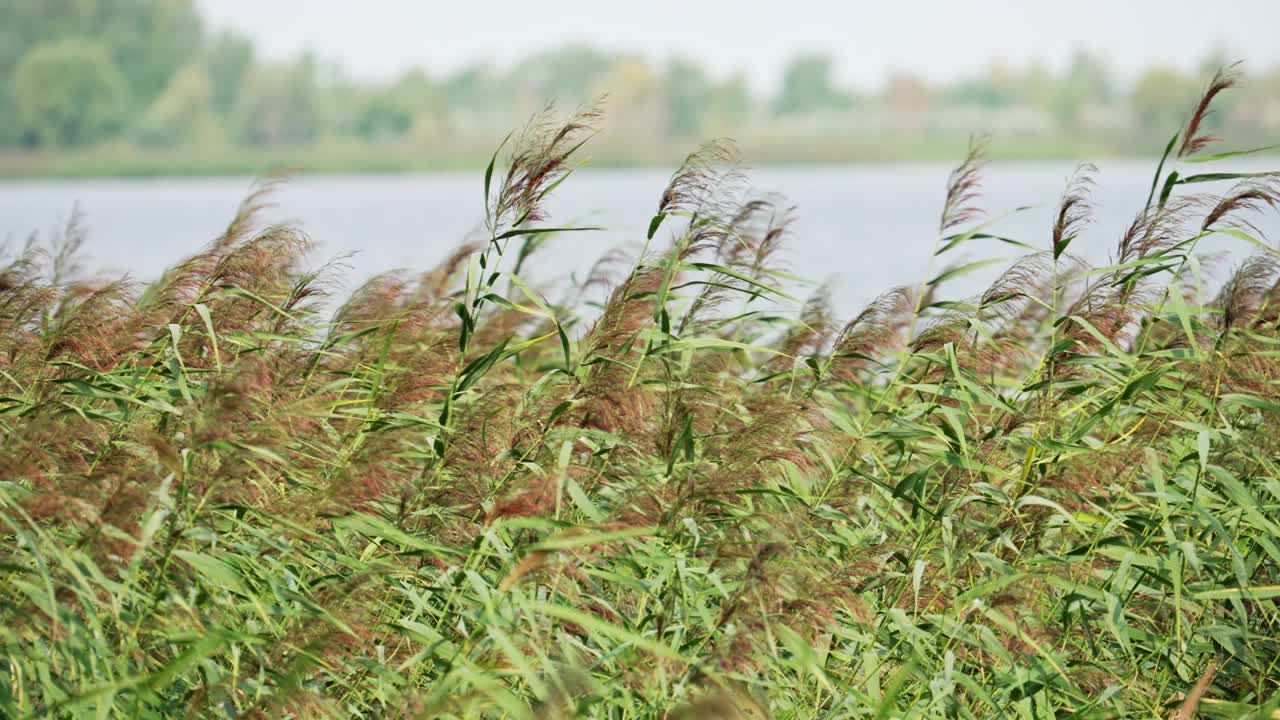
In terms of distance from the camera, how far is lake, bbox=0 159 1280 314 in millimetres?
22500

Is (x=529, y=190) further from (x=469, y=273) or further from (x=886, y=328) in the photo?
(x=886, y=328)

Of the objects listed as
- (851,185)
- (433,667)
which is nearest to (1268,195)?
(433,667)

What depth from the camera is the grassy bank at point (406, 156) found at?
69500 millimetres

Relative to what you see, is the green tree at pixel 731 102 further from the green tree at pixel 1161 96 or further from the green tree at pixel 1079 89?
the green tree at pixel 1161 96

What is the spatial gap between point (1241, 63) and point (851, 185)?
194 ft

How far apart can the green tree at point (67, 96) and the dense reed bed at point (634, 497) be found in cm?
7088

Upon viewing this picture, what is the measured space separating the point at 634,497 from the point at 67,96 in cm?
7266

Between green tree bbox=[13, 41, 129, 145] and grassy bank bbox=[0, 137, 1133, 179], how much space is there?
1379 mm

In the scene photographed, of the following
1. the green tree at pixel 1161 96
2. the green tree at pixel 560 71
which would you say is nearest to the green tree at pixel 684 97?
the green tree at pixel 560 71

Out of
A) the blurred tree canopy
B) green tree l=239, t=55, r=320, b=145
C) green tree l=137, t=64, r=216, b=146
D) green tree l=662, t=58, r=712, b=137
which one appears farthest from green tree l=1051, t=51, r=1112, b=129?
green tree l=137, t=64, r=216, b=146

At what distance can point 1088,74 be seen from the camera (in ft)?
288

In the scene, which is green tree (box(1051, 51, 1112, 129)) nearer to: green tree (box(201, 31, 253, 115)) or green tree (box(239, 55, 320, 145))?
green tree (box(239, 55, 320, 145))

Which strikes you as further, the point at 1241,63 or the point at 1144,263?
the point at 1241,63

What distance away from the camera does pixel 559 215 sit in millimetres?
43312
